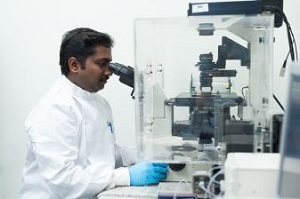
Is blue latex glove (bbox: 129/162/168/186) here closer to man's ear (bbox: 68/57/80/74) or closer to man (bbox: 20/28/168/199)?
man (bbox: 20/28/168/199)

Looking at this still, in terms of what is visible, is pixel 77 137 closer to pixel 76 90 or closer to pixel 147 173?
pixel 76 90

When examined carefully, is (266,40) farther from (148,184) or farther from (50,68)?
(50,68)

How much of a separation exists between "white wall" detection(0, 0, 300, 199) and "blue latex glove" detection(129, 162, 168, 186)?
646mm

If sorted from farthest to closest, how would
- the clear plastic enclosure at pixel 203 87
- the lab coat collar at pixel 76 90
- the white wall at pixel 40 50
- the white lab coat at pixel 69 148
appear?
the white wall at pixel 40 50
the lab coat collar at pixel 76 90
the white lab coat at pixel 69 148
the clear plastic enclosure at pixel 203 87

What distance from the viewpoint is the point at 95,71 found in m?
1.57

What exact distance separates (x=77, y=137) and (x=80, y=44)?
0.41m

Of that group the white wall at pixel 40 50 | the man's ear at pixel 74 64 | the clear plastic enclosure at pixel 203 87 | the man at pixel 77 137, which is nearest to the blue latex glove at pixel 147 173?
the man at pixel 77 137

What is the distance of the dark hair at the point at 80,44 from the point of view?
1562 mm

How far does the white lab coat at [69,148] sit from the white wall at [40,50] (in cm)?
43

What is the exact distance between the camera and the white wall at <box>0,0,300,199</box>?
200cm

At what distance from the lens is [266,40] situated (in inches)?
47.8

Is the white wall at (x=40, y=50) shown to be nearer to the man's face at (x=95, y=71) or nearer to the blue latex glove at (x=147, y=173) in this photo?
the man's face at (x=95, y=71)

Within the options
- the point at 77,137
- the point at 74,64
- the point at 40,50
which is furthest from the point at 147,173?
the point at 40,50

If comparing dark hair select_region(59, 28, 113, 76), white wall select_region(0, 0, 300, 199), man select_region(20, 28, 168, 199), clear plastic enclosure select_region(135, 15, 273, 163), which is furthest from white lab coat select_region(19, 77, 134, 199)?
white wall select_region(0, 0, 300, 199)
